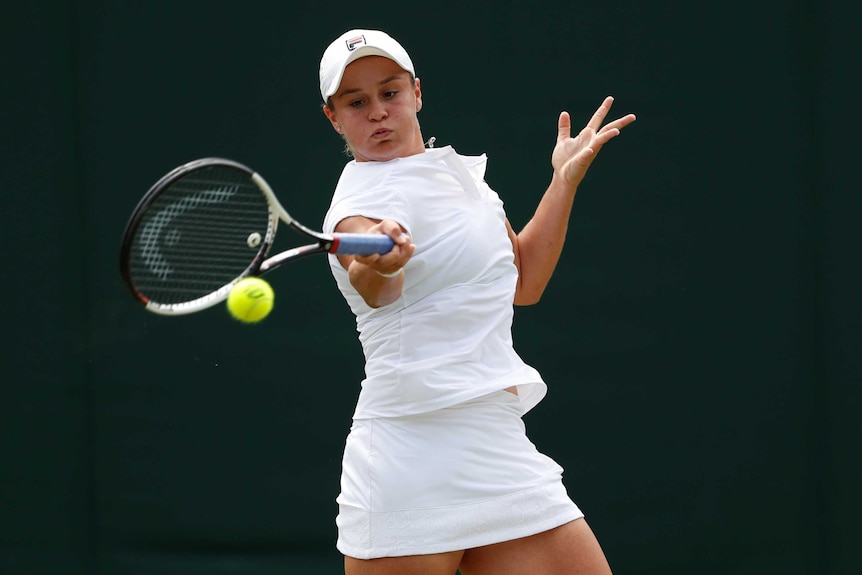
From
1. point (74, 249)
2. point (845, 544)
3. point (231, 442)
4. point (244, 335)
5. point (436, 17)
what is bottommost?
point (845, 544)

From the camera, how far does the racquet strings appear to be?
7.45 feet

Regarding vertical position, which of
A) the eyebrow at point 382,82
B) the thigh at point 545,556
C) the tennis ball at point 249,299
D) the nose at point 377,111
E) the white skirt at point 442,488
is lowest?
the thigh at point 545,556

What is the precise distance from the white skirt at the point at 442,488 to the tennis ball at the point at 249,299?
36 cm

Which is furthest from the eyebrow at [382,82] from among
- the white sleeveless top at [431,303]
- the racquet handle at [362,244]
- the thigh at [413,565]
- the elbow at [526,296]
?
the thigh at [413,565]

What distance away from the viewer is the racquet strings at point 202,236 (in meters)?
2.27

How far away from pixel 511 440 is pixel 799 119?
5.33 feet

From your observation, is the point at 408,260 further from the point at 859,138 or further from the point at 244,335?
the point at 859,138

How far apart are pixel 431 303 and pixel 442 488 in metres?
0.35

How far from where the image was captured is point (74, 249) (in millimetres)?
3633

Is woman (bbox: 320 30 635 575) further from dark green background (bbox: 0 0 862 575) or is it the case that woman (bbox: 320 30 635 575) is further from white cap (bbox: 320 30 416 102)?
dark green background (bbox: 0 0 862 575)

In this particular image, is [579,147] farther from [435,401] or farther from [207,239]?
[207,239]

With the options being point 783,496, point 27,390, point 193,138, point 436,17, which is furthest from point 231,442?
point 783,496

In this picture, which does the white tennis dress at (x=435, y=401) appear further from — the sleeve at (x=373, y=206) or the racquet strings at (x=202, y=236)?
the racquet strings at (x=202, y=236)

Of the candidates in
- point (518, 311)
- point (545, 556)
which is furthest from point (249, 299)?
point (518, 311)
